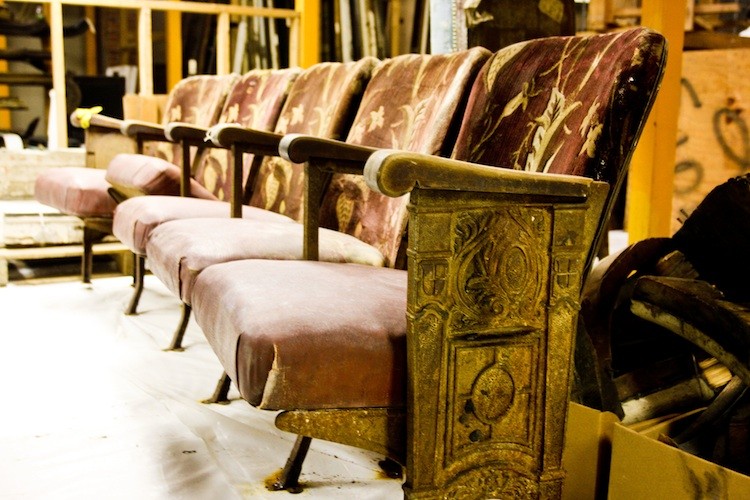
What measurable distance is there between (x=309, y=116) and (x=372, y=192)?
579 millimetres

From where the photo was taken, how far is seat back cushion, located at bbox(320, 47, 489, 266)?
1.60m

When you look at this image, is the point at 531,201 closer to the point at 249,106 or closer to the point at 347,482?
the point at 347,482

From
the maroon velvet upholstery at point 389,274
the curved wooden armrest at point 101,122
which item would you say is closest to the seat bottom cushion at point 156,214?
the maroon velvet upholstery at point 389,274

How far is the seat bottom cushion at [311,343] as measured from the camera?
0.97 metres

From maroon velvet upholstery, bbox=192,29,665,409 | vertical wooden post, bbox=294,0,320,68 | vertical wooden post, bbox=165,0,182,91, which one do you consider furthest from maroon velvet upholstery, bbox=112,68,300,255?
vertical wooden post, bbox=165,0,182,91

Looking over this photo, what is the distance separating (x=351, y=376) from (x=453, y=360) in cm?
16

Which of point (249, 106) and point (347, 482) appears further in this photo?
point (249, 106)

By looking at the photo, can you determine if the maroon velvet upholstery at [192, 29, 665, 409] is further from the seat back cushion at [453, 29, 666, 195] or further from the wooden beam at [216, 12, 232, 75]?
the wooden beam at [216, 12, 232, 75]

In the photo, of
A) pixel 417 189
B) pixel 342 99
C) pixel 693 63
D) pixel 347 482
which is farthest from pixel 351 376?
pixel 693 63

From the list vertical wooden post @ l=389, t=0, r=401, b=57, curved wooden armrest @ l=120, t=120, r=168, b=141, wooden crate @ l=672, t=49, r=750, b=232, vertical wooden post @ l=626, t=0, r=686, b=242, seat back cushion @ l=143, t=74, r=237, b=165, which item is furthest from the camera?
vertical wooden post @ l=389, t=0, r=401, b=57

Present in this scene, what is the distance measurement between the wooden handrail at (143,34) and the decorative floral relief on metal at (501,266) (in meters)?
3.53

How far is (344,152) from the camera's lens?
1.40 m

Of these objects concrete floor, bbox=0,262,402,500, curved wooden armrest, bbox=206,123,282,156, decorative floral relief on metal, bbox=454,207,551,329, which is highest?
curved wooden armrest, bbox=206,123,282,156

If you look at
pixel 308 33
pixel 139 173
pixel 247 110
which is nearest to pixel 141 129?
pixel 139 173
